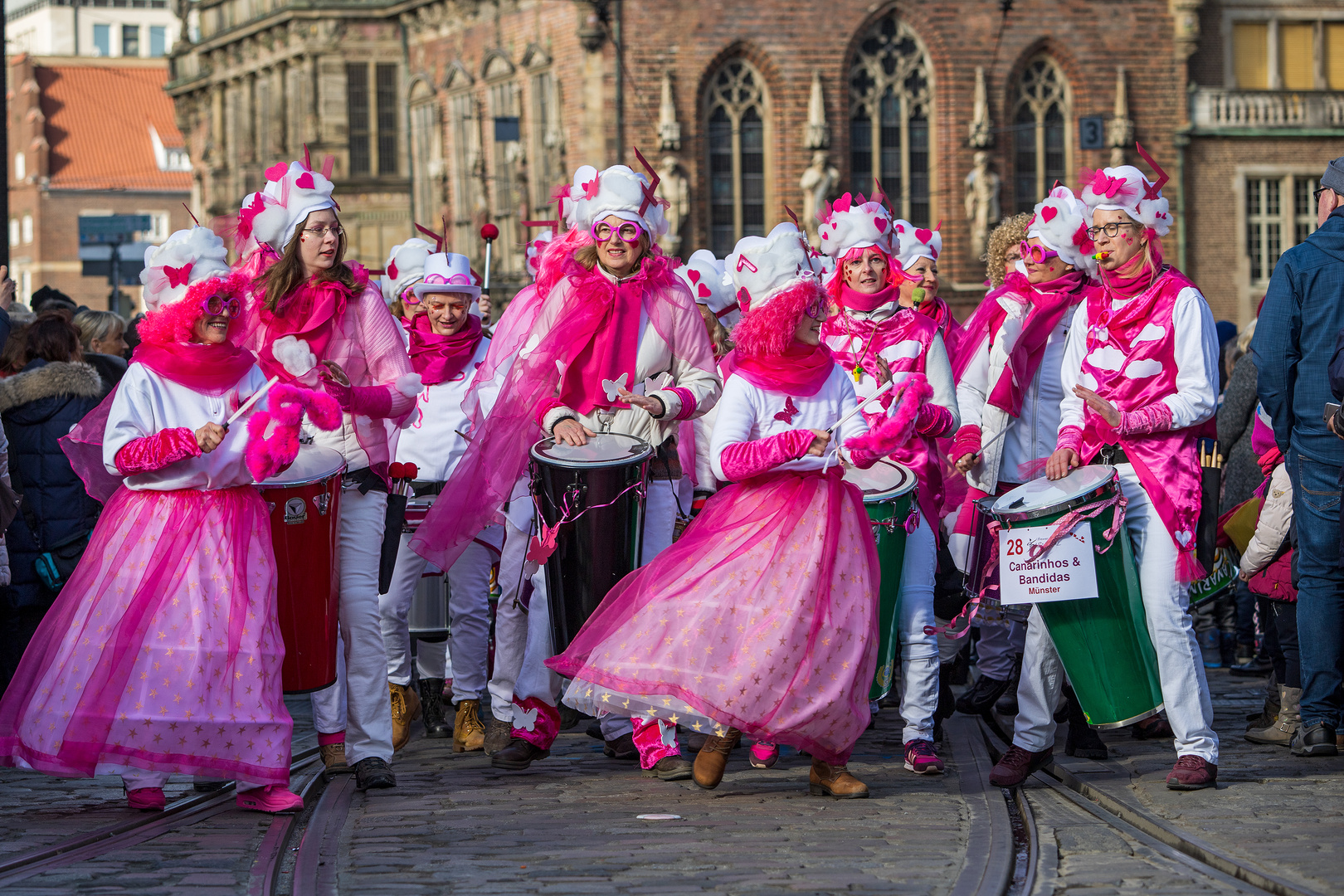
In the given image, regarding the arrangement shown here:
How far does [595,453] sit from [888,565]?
1.22m

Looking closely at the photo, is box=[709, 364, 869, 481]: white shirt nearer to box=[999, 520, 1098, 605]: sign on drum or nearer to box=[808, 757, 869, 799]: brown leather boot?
box=[999, 520, 1098, 605]: sign on drum

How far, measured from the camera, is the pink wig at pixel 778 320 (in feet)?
22.4

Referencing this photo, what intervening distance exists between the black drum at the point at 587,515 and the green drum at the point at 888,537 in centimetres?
85

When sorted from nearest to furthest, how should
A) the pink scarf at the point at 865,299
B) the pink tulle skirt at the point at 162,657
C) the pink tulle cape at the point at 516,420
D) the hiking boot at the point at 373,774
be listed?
the pink tulle skirt at the point at 162,657, the hiking boot at the point at 373,774, the pink tulle cape at the point at 516,420, the pink scarf at the point at 865,299

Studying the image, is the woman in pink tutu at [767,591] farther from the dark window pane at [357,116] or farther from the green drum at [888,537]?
the dark window pane at [357,116]

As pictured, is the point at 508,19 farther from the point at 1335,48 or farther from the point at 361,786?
the point at 361,786

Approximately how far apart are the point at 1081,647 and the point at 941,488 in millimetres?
1501

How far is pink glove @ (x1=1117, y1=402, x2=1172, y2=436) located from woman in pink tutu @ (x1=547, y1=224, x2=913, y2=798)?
→ 0.85 m

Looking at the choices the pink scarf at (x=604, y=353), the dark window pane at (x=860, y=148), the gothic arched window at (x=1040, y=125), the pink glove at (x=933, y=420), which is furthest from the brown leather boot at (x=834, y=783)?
the gothic arched window at (x=1040, y=125)

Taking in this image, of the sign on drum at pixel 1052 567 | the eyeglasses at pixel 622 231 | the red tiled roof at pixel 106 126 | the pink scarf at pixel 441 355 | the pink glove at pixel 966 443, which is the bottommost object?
the sign on drum at pixel 1052 567

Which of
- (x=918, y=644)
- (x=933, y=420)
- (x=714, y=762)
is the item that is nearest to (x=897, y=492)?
(x=933, y=420)

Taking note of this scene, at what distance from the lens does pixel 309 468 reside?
270 inches

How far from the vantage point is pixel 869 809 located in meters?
6.59

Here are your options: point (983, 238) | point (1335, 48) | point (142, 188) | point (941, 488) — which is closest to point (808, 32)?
point (983, 238)
